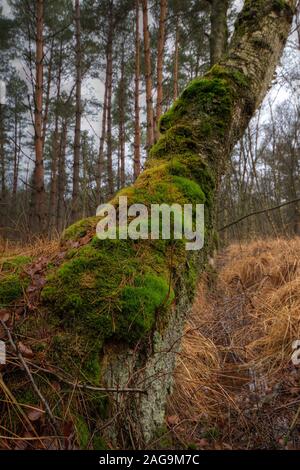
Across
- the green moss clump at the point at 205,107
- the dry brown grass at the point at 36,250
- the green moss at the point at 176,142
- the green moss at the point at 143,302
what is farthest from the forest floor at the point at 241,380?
the green moss clump at the point at 205,107

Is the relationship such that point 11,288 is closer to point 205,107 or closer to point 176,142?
point 176,142

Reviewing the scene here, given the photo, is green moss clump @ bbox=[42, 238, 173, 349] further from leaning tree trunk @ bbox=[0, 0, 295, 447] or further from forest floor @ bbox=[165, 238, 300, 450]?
forest floor @ bbox=[165, 238, 300, 450]

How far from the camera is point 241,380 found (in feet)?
7.58

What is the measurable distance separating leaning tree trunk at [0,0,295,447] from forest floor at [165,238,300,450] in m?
0.29

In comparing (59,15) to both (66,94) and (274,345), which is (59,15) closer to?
(66,94)

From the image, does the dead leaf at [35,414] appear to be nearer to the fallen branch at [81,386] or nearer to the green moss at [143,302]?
the fallen branch at [81,386]

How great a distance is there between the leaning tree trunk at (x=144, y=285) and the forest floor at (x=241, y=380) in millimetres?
293

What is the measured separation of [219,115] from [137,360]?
5.73 feet

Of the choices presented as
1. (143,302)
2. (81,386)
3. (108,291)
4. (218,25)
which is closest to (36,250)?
(108,291)

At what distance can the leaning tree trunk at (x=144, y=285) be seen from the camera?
136 cm

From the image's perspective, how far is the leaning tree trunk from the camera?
1362 mm

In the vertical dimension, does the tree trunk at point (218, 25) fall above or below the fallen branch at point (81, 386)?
above

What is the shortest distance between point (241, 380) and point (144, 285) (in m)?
1.32

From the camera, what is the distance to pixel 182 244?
1802 mm
